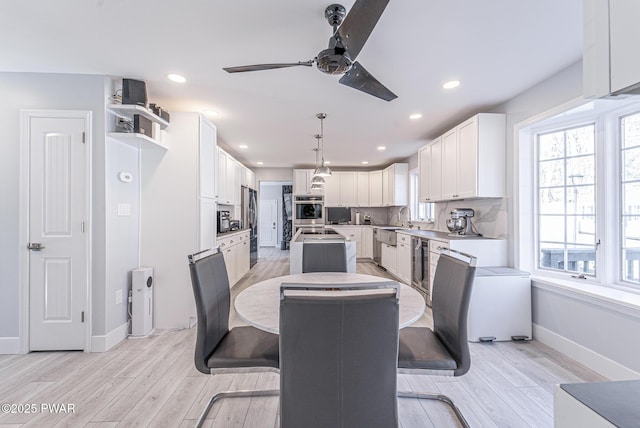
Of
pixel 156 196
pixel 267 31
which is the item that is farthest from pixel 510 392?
pixel 156 196

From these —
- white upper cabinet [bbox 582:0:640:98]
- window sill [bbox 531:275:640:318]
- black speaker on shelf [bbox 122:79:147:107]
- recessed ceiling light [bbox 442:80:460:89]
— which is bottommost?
window sill [bbox 531:275:640:318]

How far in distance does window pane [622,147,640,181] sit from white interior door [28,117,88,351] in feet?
15.0

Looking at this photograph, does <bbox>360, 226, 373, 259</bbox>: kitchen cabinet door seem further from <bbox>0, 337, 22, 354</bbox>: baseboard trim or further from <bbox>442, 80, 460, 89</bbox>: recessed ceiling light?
<bbox>0, 337, 22, 354</bbox>: baseboard trim

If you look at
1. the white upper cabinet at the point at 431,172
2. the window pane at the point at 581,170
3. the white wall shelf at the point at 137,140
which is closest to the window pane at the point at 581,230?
the window pane at the point at 581,170

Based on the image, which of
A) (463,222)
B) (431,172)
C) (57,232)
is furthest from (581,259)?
(57,232)

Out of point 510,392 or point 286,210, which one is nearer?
point 510,392

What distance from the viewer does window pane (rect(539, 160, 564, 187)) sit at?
2.75 m

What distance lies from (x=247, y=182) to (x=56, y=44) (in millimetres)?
3989

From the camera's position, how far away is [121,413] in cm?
179

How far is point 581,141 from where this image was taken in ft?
8.46

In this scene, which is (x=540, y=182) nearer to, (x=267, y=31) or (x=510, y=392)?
(x=510, y=392)

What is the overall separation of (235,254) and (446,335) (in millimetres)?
3614

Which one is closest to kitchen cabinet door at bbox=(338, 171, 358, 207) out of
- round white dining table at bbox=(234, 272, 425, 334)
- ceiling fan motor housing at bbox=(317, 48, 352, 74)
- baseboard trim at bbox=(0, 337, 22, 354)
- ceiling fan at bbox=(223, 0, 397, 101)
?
round white dining table at bbox=(234, 272, 425, 334)

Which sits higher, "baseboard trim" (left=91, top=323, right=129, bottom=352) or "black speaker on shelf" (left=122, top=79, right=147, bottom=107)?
"black speaker on shelf" (left=122, top=79, right=147, bottom=107)
